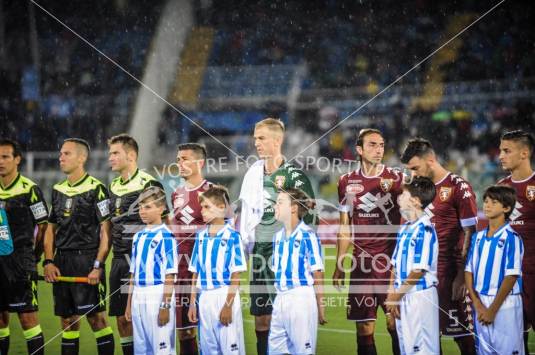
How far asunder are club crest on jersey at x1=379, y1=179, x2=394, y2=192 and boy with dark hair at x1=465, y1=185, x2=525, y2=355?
830 mm

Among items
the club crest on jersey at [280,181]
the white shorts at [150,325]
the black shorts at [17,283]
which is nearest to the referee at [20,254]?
the black shorts at [17,283]

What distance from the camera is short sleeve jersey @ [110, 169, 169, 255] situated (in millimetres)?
4859

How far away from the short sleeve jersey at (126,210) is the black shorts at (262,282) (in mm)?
794

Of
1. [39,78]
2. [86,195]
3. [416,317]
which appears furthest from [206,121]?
[416,317]

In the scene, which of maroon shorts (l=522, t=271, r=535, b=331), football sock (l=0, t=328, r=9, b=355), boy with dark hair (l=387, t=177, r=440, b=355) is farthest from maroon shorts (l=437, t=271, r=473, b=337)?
football sock (l=0, t=328, r=9, b=355)

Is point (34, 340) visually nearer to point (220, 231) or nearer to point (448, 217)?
point (220, 231)

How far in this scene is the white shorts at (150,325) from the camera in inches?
171

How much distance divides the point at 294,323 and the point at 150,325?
856mm

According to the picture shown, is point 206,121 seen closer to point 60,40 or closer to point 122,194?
point 60,40

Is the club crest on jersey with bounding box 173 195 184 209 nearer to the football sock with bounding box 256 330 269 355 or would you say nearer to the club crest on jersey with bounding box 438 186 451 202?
the football sock with bounding box 256 330 269 355

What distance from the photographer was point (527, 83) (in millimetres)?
16328

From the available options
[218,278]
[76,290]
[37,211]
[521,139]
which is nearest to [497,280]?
[521,139]

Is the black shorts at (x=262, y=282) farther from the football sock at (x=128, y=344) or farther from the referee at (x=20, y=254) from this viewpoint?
the referee at (x=20, y=254)

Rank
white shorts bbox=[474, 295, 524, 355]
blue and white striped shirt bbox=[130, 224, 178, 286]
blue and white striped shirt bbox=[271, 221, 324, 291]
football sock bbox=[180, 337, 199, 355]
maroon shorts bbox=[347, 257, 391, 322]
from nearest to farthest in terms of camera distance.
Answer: white shorts bbox=[474, 295, 524, 355] < blue and white striped shirt bbox=[271, 221, 324, 291] < blue and white striped shirt bbox=[130, 224, 178, 286] < maroon shorts bbox=[347, 257, 391, 322] < football sock bbox=[180, 337, 199, 355]
